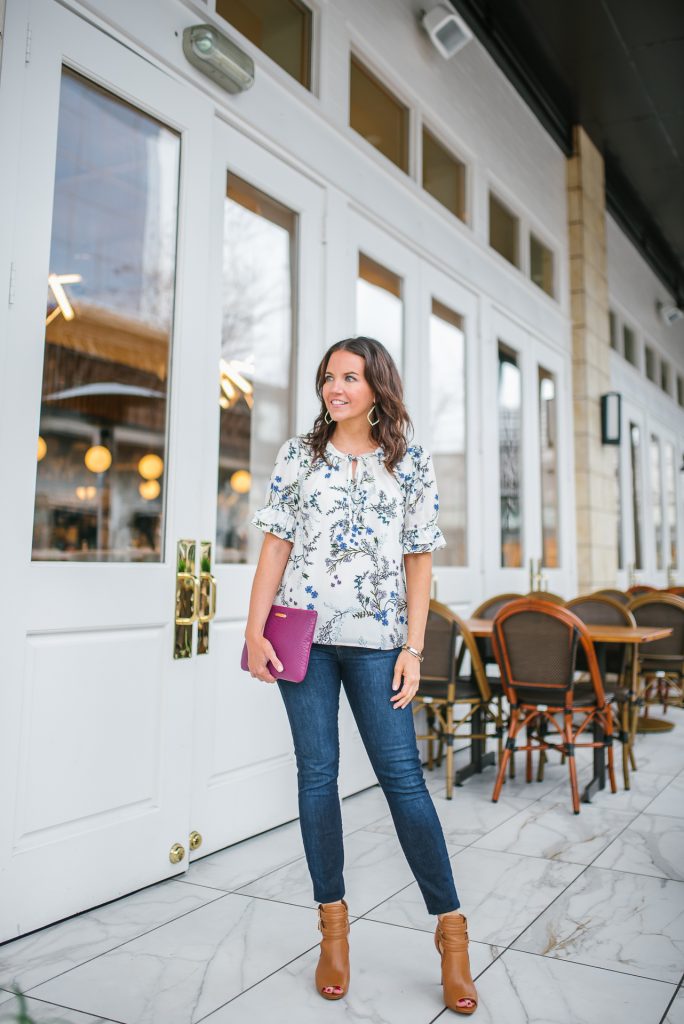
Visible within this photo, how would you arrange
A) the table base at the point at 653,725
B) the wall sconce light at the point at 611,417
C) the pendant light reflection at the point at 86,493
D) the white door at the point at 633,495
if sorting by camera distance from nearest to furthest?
the pendant light reflection at the point at 86,493, the table base at the point at 653,725, the wall sconce light at the point at 611,417, the white door at the point at 633,495

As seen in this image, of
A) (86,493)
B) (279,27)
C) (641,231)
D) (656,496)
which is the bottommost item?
(86,493)

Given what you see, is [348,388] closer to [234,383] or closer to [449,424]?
[234,383]

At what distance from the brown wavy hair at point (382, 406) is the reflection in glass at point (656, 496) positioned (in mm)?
8802

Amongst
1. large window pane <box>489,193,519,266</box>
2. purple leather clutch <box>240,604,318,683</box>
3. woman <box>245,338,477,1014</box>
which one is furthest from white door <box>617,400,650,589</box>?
purple leather clutch <box>240,604,318,683</box>

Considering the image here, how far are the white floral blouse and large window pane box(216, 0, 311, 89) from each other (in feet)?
7.08

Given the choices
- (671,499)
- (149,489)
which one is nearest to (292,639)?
→ (149,489)

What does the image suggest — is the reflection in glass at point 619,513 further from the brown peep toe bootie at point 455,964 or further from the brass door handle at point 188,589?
the brown peep toe bootie at point 455,964

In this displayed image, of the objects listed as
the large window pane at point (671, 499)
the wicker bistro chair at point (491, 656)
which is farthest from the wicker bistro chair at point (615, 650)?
the large window pane at point (671, 499)

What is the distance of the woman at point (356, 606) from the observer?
1.78m

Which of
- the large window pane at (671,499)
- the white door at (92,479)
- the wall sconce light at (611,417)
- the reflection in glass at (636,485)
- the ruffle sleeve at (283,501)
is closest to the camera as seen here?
the ruffle sleeve at (283,501)

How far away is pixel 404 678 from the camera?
183 cm

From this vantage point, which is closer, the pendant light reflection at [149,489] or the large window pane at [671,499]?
the pendant light reflection at [149,489]

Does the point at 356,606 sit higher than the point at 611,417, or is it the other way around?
the point at 611,417

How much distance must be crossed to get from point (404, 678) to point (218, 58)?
231cm
